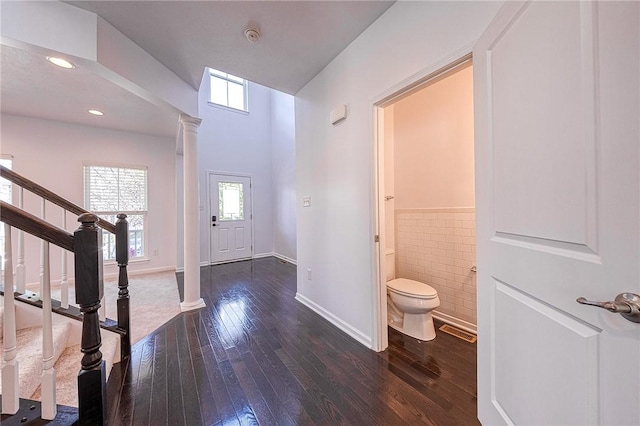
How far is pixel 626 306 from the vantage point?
0.59m

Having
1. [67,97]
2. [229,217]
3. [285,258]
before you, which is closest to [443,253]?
[285,258]

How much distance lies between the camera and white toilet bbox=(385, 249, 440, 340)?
6.47 ft

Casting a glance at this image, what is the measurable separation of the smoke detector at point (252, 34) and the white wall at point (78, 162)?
341cm

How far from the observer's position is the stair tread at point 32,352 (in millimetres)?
1311

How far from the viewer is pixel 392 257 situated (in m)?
2.47

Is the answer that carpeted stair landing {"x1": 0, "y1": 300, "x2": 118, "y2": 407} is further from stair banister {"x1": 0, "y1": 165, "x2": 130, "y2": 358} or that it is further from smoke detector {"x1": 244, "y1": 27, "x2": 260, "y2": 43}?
smoke detector {"x1": 244, "y1": 27, "x2": 260, "y2": 43}

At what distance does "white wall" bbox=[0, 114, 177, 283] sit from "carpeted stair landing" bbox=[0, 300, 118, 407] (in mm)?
2133

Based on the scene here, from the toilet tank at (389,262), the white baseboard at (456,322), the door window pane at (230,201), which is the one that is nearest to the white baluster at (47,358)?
the toilet tank at (389,262)

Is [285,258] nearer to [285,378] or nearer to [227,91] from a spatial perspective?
[285,378]

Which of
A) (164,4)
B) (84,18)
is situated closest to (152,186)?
(84,18)

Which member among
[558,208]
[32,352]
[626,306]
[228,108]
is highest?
[228,108]

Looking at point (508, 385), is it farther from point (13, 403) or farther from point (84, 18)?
point (84, 18)

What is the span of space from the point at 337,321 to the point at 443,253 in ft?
4.03

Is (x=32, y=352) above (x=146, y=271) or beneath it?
above
